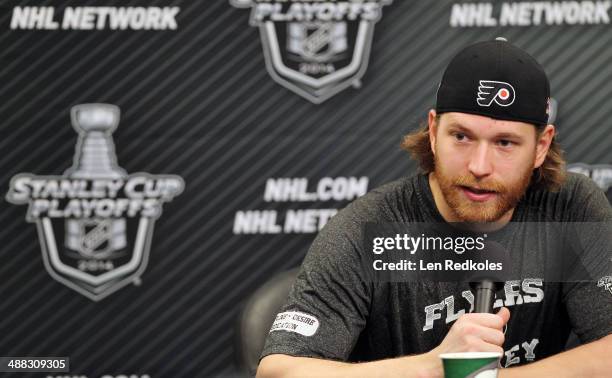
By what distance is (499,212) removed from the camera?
5.12ft

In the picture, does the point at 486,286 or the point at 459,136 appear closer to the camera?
the point at 486,286

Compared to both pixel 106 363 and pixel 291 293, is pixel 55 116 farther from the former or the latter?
pixel 291 293

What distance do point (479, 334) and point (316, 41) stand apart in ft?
4.91

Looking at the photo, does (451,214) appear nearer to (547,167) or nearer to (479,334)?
(547,167)

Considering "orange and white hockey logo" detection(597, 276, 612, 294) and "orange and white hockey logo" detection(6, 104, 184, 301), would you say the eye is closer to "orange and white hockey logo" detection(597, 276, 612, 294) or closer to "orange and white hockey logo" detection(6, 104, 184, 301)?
"orange and white hockey logo" detection(597, 276, 612, 294)

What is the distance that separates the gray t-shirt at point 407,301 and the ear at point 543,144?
118mm

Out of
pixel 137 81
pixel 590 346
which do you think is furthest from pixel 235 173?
pixel 590 346

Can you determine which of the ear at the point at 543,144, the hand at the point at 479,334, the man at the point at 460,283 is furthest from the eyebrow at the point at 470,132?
the hand at the point at 479,334

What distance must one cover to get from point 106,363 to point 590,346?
1516 mm

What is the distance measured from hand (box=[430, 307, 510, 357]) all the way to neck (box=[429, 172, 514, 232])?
46cm

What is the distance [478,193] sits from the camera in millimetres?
1509

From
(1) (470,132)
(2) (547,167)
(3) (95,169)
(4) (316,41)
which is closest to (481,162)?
(1) (470,132)

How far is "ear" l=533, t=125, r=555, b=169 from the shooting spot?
160 cm

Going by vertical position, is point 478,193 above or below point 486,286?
above
